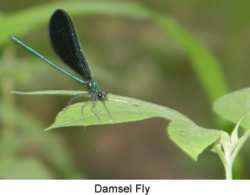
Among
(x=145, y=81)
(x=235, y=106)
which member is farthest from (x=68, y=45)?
(x=145, y=81)

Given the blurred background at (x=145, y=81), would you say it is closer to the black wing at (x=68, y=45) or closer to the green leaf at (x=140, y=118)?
the black wing at (x=68, y=45)

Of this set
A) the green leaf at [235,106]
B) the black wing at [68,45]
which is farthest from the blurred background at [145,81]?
the green leaf at [235,106]

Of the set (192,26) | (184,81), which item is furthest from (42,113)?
(192,26)

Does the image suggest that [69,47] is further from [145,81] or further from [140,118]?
[145,81]

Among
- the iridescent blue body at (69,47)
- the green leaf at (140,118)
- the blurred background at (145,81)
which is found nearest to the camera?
the green leaf at (140,118)

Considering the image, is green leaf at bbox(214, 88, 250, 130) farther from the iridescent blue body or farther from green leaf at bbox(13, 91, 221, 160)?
the iridescent blue body

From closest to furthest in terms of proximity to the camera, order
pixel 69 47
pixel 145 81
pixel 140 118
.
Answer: pixel 140 118 < pixel 69 47 < pixel 145 81
